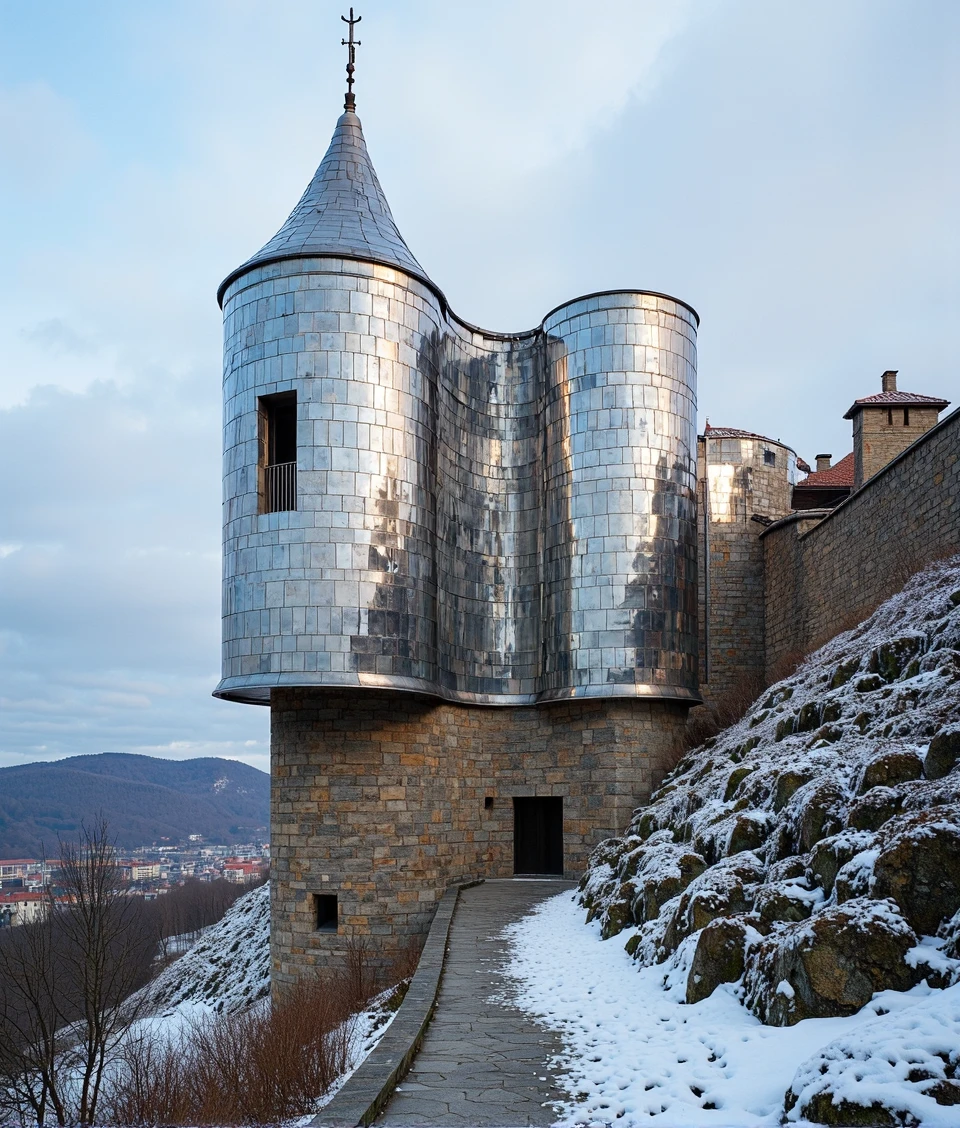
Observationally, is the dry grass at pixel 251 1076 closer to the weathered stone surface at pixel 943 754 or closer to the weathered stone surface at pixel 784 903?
the weathered stone surface at pixel 784 903

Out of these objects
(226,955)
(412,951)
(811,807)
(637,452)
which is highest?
(637,452)

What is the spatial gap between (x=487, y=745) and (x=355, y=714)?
3559 millimetres

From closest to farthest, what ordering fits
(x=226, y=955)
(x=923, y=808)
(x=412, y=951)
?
(x=923, y=808) < (x=412, y=951) < (x=226, y=955)

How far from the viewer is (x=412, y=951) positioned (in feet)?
50.8

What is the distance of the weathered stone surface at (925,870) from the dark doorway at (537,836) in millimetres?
13641

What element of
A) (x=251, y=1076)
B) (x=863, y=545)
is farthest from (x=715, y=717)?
(x=251, y=1076)

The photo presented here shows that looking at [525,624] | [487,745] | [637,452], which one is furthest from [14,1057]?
[637,452]

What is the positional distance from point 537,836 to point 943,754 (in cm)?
1322

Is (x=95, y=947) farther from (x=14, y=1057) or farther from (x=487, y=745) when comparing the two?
(x=487, y=745)

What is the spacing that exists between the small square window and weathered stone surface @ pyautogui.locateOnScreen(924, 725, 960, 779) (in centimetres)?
1133

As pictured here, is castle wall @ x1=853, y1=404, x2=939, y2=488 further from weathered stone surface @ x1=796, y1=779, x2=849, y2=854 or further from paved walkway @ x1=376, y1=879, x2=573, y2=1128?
paved walkway @ x1=376, y1=879, x2=573, y2=1128

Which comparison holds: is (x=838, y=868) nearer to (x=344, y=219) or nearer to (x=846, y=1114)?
(x=846, y=1114)

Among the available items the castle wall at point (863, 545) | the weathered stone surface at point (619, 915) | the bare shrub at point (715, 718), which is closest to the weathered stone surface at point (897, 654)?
the castle wall at point (863, 545)

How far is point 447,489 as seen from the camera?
18797mm
